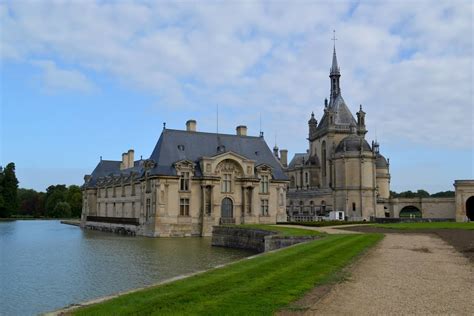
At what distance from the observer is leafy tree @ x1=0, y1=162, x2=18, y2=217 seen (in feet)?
316

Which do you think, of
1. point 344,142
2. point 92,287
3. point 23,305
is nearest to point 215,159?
point 344,142

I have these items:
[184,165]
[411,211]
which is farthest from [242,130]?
[411,211]

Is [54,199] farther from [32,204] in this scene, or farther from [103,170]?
[103,170]

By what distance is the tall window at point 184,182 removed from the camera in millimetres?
50094

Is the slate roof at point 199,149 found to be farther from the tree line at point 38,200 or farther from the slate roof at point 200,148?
the tree line at point 38,200

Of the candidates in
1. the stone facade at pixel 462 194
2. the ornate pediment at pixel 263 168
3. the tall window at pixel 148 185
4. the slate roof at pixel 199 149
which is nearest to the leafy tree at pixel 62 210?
the slate roof at pixel 199 149

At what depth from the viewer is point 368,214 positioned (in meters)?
66.4

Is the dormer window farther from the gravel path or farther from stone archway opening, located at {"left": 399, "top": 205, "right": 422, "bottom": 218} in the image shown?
the gravel path

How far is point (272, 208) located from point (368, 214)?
1774cm

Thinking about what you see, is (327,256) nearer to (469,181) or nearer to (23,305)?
(23,305)

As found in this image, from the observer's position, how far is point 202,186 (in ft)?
166

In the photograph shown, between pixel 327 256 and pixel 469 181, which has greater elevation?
pixel 469 181

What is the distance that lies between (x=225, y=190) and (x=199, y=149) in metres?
5.28

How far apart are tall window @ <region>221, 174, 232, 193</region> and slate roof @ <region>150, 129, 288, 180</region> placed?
2.68 meters
